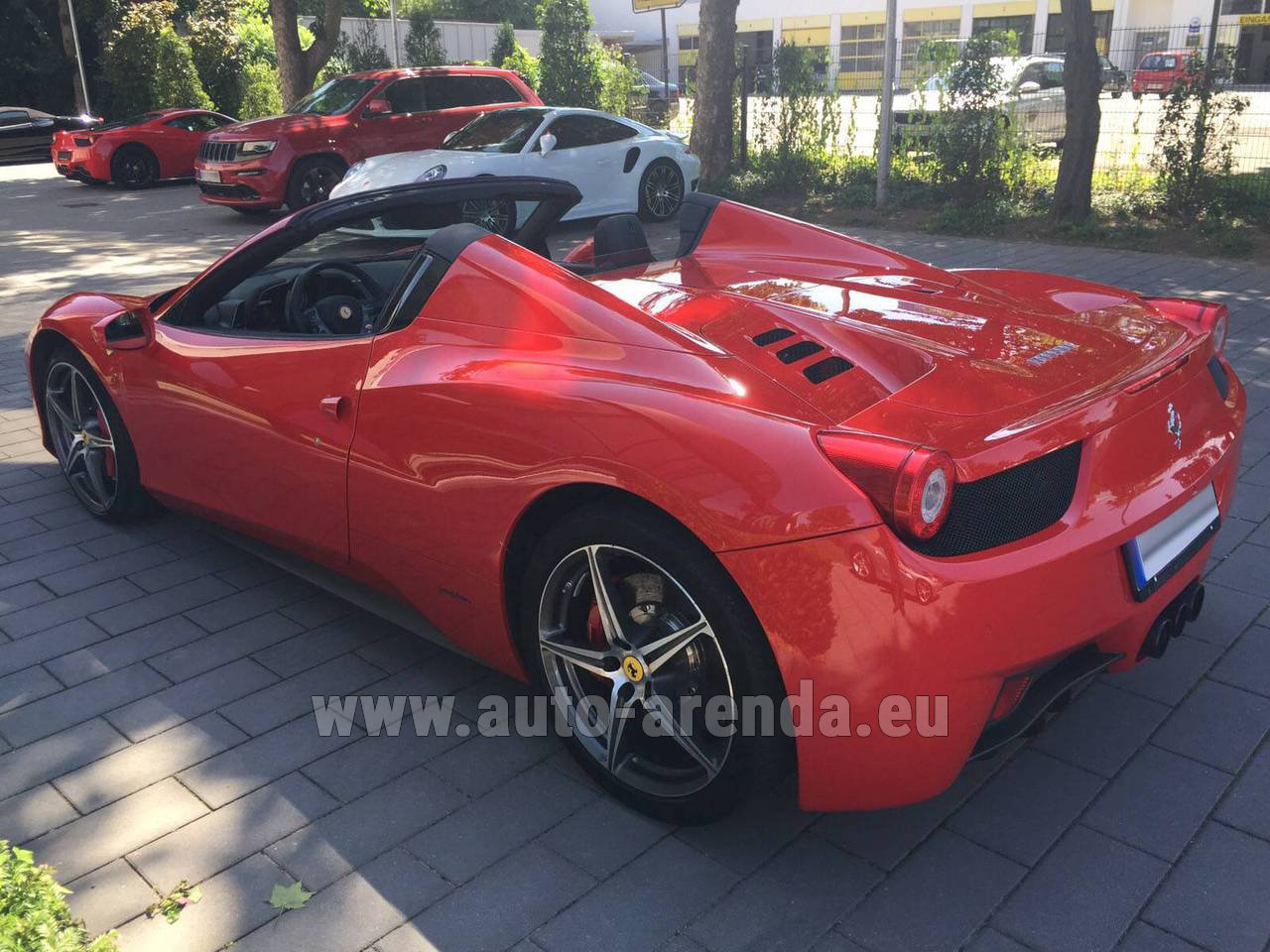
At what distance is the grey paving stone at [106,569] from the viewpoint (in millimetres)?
4277

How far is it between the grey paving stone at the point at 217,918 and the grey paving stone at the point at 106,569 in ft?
6.63

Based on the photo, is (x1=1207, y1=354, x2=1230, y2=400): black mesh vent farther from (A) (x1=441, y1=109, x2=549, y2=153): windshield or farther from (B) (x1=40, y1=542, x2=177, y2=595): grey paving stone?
(A) (x1=441, y1=109, x2=549, y2=153): windshield

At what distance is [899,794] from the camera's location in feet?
7.85

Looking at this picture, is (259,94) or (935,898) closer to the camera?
(935,898)

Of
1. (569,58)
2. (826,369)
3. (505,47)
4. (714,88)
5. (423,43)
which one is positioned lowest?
(826,369)

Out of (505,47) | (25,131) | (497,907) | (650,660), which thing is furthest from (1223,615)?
(505,47)

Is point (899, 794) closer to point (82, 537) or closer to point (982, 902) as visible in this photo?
point (982, 902)

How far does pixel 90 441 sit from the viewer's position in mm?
4641

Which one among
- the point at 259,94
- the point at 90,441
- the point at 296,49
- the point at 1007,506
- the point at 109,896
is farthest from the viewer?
the point at 259,94

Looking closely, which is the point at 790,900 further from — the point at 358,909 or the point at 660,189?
the point at 660,189

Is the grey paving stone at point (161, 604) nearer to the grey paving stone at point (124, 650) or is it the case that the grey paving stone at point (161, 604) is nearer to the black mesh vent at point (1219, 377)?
the grey paving stone at point (124, 650)

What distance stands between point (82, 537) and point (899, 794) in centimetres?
373

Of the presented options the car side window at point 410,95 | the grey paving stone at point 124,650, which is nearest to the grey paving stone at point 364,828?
the grey paving stone at point 124,650

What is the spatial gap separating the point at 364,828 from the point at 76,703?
1.21 metres
